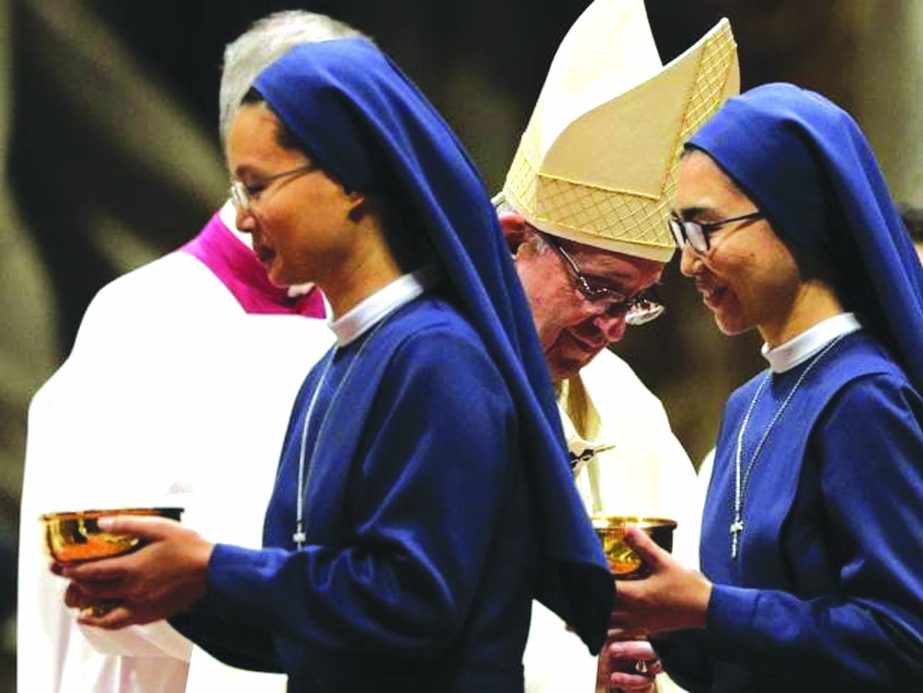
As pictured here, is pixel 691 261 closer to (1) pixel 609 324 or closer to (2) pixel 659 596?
(2) pixel 659 596

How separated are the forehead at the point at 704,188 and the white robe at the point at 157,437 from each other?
53.8 inches

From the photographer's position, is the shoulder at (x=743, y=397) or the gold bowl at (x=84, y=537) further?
the shoulder at (x=743, y=397)

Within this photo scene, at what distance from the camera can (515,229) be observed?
16.5 ft

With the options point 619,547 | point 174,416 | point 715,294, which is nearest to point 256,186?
point 619,547

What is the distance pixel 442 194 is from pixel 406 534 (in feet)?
1.67

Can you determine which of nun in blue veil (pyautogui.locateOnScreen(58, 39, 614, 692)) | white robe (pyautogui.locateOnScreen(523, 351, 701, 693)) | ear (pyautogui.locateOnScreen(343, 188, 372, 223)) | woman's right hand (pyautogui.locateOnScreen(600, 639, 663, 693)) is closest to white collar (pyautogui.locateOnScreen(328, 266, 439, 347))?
nun in blue veil (pyautogui.locateOnScreen(58, 39, 614, 692))

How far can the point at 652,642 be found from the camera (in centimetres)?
406

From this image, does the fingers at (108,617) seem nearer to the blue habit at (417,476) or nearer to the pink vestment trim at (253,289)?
the blue habit at (417,476)

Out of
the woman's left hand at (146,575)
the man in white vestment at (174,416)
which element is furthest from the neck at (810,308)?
the man in white vestment at (174,416)

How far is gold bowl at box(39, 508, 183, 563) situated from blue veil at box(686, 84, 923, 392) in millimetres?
1159

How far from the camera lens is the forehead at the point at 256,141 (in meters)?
3.32

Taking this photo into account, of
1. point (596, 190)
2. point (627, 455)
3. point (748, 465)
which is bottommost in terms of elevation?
point (627, 455)

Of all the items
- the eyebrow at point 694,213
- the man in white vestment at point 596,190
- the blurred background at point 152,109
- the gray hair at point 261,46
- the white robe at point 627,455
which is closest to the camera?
the eyebrow at point 694,213

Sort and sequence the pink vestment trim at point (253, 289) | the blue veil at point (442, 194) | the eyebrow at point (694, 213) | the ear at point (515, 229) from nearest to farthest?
the blue veil at point (442, 194), the eyebrow at point (694, 213), the ear at point (515, 229), the pink vestment trim at point (253, 289)
